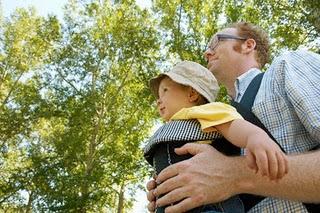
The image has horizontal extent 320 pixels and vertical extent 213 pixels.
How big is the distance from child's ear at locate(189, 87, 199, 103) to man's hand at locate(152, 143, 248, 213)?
603mm

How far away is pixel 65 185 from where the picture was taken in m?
18.7

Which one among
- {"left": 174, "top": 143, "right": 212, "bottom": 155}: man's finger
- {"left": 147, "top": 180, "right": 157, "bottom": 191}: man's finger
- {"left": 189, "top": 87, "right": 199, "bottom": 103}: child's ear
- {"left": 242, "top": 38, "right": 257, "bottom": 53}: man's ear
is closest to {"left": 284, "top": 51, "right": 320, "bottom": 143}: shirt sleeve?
{"left": 174, "top": 143, "right": 212, "bottom": 155}: man's finger

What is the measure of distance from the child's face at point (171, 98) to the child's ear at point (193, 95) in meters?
0.01

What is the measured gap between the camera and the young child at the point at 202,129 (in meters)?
1.64

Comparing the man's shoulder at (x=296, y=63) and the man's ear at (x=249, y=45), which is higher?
the man's ear at (x=249, y=45)

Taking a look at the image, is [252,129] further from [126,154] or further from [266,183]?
[126,154]

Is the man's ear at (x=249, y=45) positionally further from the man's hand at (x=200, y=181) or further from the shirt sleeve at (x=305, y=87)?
the man's hand at (x=200, y=181)

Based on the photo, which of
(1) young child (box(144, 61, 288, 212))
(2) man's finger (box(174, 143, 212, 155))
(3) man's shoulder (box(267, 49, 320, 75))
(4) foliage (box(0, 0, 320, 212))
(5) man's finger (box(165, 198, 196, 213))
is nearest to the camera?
(1) young child (box(144, 61, 288, 212))

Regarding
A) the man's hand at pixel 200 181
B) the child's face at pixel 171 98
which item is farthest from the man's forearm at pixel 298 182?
the child's face at pixel 171 98

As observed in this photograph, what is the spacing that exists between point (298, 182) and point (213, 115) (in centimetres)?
49

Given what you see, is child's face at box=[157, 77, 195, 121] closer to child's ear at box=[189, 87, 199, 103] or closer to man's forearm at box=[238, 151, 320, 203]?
child's ear at box=[189, 87, 199, 103]

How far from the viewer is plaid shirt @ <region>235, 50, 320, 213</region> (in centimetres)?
186

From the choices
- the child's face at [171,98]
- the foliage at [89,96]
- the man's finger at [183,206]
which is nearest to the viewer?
the man's finger at [183,206]

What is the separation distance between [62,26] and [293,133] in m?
23.1
